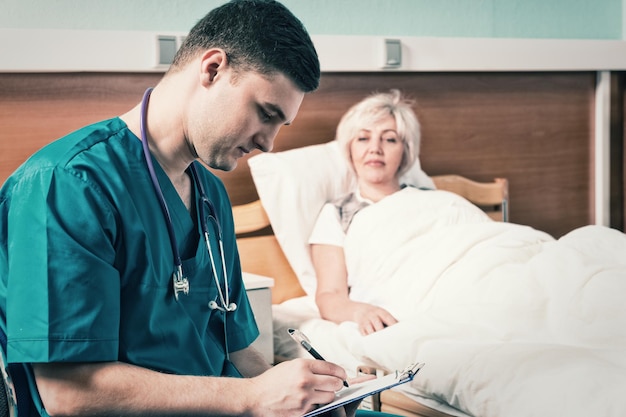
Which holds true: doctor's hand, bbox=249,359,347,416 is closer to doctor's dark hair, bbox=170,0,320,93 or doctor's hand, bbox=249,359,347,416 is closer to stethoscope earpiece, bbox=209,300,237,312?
stethoscope earpiece, bbox=209,300,237,312

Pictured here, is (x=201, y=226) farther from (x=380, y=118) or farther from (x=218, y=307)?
(x=380, y=118)

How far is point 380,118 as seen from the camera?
2.62 meters

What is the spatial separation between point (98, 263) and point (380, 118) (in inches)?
70.2

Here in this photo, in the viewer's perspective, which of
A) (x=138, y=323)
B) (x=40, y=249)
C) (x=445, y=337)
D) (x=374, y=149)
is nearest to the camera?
(x=40, y=249)

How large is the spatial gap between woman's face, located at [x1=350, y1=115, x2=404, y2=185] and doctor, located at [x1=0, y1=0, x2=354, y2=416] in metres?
1.37

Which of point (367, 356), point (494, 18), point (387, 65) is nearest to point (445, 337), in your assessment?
point (367, 356)

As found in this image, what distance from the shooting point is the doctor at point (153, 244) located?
37.0 inches

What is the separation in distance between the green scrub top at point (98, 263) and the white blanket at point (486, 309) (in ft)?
2.03

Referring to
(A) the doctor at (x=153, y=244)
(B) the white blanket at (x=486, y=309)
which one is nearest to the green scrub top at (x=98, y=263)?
(A) the doctor at (x=153, y=244)

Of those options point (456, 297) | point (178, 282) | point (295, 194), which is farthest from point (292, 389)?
point (295, 194)

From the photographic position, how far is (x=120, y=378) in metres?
0.96

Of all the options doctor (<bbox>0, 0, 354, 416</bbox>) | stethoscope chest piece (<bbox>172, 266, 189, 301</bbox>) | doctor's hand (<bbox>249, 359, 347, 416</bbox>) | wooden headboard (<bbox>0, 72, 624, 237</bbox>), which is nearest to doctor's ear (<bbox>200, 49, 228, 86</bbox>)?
doctor (<bbox>0, 0, 354, 416</bbox>)

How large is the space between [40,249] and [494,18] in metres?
2.62

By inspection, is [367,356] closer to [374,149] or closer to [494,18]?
[374,149]
